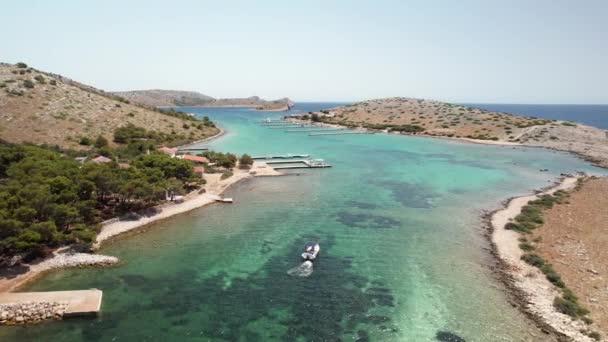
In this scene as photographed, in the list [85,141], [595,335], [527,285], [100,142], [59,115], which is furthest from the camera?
[59,115]

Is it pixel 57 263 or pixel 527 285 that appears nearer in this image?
pixel 527 285

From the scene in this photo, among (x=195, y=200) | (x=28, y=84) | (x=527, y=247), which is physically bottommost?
(x=527, y=247)

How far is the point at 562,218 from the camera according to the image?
46.2 metres

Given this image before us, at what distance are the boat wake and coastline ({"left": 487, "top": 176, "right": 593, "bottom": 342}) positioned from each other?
16654mm

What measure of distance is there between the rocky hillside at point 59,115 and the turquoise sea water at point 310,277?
50.3 m

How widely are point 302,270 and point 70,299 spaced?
58.0 feet

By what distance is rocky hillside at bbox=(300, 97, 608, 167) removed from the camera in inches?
4520

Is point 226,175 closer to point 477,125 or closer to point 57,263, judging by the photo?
point 57,263

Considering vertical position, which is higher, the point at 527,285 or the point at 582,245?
the point at 582,245

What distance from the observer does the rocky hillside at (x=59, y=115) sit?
266 ft

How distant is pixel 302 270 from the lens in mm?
32719

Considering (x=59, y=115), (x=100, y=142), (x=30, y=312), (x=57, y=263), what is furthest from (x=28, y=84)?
(x=30, y=312)

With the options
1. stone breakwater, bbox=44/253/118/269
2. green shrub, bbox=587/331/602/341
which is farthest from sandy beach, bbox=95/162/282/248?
green shrub, bbox=587/331/602/341

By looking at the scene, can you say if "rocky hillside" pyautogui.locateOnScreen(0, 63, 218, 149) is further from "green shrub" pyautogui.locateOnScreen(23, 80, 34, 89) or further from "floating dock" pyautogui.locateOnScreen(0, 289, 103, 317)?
"floating dock" pyautogui.locateOnScreen(0, 289, 103, 317)
